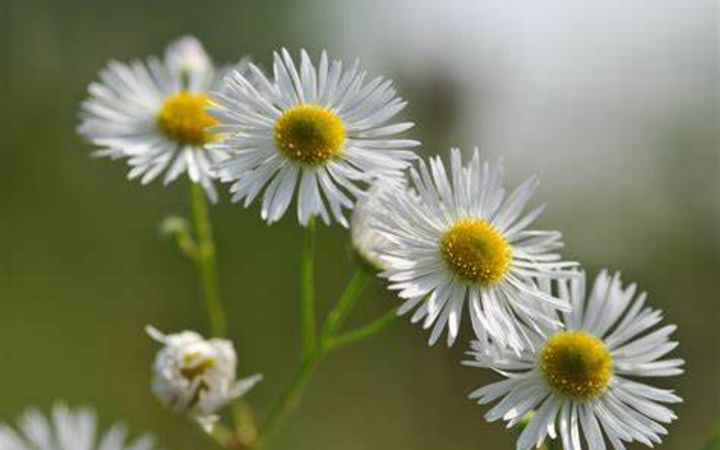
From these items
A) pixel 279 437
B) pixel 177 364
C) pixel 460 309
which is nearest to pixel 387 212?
pixel 460 309

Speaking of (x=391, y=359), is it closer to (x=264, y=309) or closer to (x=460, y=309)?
(x=264, y=309)

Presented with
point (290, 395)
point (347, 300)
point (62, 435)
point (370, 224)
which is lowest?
point (62, 435)

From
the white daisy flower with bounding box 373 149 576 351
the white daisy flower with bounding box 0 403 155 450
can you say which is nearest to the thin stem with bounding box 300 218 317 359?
the white daisy flower with bounding box 373 149 576 351

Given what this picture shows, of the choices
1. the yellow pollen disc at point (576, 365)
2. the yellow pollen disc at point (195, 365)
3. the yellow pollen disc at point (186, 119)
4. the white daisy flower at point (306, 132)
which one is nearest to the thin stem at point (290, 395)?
the yellow pollen disc at point (195, 365)

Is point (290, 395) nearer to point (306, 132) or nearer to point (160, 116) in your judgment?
point (306, 132)

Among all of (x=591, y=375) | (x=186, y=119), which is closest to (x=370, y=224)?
(x=591, y=375)

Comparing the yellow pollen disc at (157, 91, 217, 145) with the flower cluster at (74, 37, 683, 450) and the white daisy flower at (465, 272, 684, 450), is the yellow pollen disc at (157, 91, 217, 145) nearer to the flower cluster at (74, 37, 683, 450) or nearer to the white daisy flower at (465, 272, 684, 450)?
the flower cluster at (74, 37, 683, 450)

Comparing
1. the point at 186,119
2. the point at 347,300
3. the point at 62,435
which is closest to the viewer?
the point at 347,300
